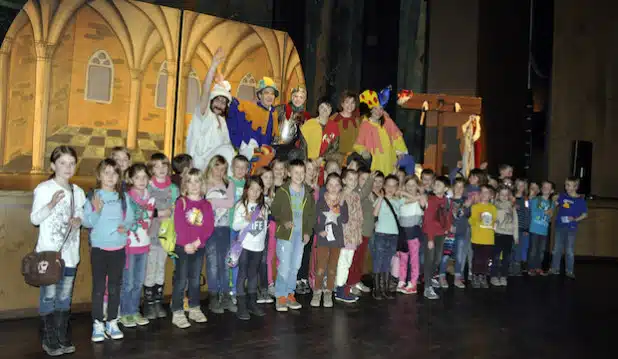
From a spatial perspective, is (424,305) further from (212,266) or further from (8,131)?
(8,131)

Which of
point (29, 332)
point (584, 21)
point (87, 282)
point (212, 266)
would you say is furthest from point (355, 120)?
point (584, 21)

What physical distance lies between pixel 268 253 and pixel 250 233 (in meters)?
0.68

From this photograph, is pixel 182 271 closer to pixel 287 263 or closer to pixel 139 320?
pixel 139 320

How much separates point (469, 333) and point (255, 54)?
21.8 feet

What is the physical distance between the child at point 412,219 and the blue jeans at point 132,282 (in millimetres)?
2933

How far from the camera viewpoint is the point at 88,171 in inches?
353

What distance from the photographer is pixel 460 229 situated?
711 centimetres

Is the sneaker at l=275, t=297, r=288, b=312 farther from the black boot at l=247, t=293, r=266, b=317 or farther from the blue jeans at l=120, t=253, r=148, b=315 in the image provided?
the blue jeans at l=120, t=253, r=148, b=315

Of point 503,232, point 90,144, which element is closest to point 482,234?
point 503,232

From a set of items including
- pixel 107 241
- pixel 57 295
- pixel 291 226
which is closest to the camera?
pixel 57 295

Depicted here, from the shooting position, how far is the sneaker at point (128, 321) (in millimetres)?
4414

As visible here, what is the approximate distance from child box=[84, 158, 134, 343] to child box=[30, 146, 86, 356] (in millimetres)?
142

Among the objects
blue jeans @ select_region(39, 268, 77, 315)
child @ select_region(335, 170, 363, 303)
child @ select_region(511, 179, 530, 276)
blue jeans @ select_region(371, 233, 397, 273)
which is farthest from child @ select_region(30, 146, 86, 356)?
child @ select_region(511, 179, 530, 276)

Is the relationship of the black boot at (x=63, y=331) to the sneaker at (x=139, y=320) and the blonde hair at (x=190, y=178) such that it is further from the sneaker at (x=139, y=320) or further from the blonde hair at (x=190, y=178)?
the blonde hair at (x=190, y=178)
